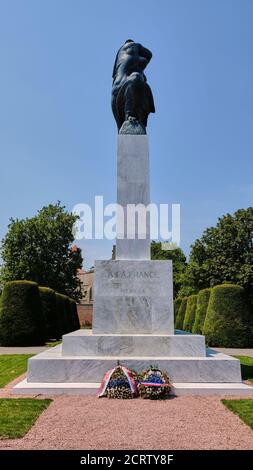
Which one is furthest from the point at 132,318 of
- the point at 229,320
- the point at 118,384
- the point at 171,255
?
the point at 171,255

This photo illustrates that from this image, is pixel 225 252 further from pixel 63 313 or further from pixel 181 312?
pixel 63 313

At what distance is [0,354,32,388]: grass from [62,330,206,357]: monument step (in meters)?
1.81

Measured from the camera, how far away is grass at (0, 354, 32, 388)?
9336mm

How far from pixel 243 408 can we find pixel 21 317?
14670 millimetres

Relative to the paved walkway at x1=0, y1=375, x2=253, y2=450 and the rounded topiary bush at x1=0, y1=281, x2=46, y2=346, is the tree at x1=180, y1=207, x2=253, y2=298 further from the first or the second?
the paved walkway at x1=0, y1=375, x2=253, y2=450

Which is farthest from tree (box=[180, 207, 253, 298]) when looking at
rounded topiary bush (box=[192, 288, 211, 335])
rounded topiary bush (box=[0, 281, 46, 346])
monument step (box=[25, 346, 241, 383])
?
monument step (box=[25, 346, 241, 383])

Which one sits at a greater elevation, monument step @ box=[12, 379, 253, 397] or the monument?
the monument

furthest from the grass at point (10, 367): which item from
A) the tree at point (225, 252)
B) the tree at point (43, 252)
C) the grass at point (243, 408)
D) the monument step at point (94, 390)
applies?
the tree at point (43, 252)

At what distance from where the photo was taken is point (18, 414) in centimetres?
564

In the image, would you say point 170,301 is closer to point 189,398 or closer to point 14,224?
point 189,398

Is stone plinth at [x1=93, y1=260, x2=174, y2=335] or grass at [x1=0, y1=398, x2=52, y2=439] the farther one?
stone plinth at [x1=93, y1=260, x2=174, y2=335]

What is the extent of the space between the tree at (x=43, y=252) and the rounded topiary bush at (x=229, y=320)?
19.4 meters
